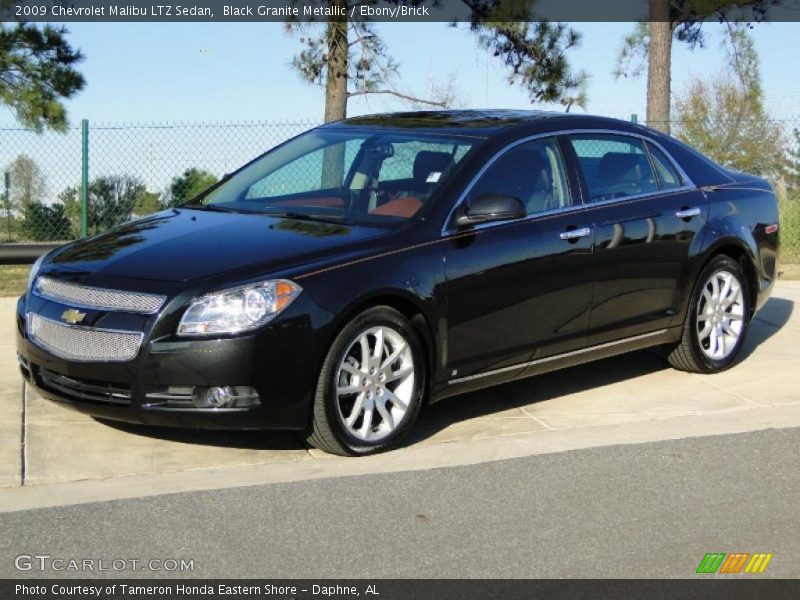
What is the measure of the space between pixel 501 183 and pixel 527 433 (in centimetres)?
137

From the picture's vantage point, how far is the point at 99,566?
4.80 metres

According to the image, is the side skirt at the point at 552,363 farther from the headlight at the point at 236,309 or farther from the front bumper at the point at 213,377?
the headlight at the point at 236,309

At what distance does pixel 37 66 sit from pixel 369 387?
10628mm

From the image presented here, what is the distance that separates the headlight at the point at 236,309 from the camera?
5.94 meters

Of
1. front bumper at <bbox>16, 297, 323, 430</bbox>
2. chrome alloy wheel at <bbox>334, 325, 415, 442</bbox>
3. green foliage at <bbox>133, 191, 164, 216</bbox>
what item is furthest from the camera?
green foliage at <bbox>133, 191, 164, 216</bbox>

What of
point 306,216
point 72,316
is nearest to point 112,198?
point 306,216

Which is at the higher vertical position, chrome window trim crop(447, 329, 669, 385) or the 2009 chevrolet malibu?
the 2009 chevrolet malibu

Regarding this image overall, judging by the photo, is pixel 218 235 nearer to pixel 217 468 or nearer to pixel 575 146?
pixel 217 468

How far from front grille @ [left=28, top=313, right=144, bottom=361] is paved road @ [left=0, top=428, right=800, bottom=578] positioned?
757 millimetres

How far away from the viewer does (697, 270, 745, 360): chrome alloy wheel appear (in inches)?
330

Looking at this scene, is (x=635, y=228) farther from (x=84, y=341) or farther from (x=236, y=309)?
(x=84, y=341)

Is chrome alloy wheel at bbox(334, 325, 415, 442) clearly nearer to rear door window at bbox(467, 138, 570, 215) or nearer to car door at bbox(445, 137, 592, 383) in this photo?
car door at bbox(445, 137, 592, 383)

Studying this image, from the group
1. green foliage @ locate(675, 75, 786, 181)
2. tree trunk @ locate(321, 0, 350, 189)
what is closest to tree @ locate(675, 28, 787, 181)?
green foliage @ locate(675, 75, 786, 181)

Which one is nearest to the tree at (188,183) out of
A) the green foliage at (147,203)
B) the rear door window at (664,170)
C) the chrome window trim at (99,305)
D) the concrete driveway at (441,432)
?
the green foliage at (147,203)
